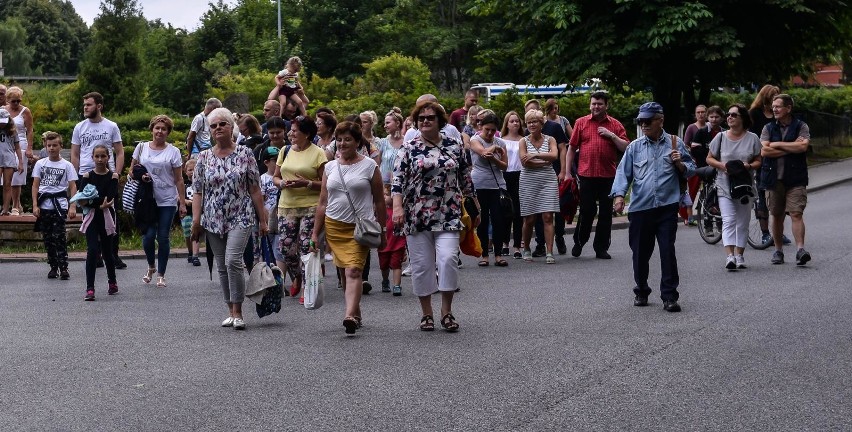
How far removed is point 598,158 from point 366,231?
580 cm

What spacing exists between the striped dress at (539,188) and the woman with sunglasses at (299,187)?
13.3 feet

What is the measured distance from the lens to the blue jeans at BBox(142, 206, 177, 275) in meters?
13.6

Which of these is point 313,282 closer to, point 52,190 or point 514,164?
point 52,190

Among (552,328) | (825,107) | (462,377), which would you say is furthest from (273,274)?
(825,107)

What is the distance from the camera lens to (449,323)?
983cm

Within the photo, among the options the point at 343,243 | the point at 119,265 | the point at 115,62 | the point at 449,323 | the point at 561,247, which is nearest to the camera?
the point at 449,323

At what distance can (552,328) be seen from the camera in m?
9.85

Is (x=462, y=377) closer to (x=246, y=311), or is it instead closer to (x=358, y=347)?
(x=358, y=347)

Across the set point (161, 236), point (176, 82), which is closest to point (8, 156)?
point (161, 236)

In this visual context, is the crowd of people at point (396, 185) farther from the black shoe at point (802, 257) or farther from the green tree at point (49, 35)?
the green tree at point (49, 35)

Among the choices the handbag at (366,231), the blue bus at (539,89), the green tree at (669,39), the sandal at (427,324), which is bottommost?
the sandal at (427,324)

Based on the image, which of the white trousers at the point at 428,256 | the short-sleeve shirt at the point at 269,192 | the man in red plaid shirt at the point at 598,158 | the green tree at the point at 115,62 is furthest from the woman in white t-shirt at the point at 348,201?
the green tree at the point at 115,62

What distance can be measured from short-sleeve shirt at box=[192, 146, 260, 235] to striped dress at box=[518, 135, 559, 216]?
5353mm

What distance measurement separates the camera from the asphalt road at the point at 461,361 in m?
6.92
